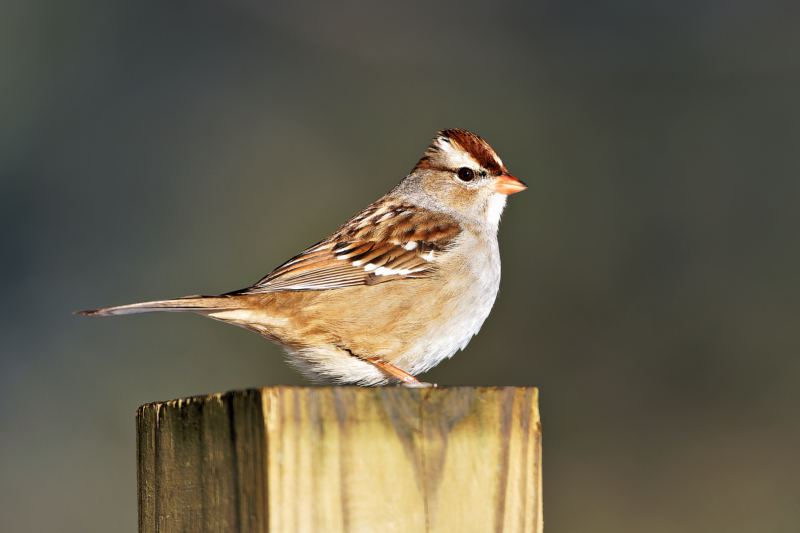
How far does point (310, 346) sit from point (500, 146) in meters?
6.28

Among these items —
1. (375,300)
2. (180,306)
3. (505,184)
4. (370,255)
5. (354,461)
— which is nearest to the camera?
(354,461)

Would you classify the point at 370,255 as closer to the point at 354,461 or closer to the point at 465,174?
the point at 465,174

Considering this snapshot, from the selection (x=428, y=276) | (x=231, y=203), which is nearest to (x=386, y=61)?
(x=231, y=203)

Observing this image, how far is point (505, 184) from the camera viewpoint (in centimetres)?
385

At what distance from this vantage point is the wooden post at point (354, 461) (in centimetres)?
146

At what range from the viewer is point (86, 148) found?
332 inches

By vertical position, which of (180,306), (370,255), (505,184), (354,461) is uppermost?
(505,184)

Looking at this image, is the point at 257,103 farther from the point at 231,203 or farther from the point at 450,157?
the point at 450,157

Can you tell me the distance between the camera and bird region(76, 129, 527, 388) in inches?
120

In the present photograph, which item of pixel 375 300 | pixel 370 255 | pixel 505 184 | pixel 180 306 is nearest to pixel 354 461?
pixel 180 306

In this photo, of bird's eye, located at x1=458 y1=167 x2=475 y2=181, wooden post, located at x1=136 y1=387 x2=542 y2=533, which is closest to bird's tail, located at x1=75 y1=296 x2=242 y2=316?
wooden post, located at x1=136 y1=387 x2=542 y2=533

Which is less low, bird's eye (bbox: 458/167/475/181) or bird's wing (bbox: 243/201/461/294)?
bird's eye (bbox: 458/167/475/181)

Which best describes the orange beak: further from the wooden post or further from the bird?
the wooden post

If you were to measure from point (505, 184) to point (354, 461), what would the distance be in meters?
2.53
